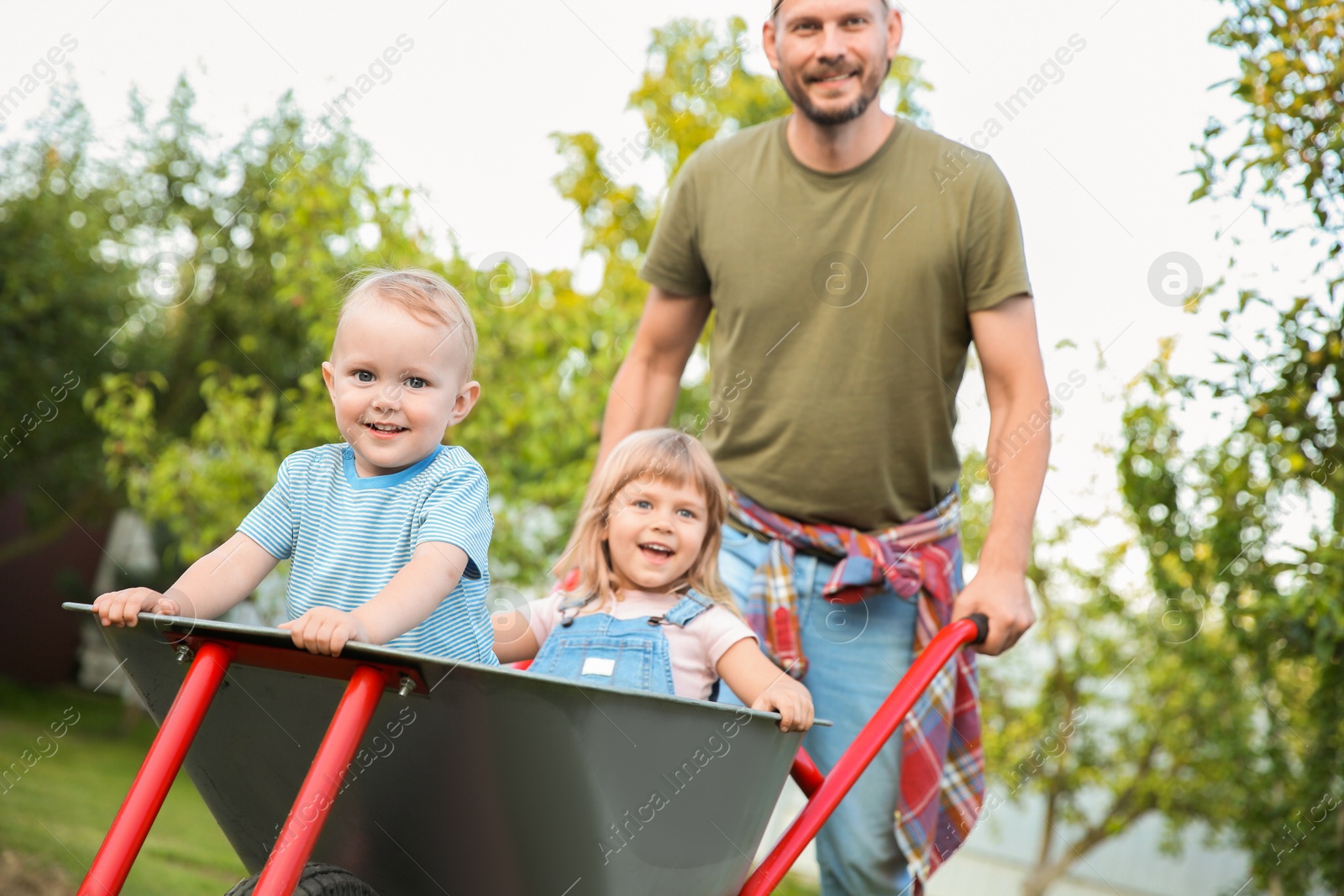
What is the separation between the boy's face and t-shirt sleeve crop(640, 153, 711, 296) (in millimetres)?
953

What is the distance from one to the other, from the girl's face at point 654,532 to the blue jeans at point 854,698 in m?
0.25

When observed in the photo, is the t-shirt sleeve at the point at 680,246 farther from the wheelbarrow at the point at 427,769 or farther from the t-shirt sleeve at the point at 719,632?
the wheelbarrow at the point at 427,769

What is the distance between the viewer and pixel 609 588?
2174 mm

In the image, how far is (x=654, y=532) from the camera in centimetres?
213

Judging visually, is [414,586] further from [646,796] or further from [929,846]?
[929,846]

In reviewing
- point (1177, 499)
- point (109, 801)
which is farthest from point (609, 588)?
point (109, 801)

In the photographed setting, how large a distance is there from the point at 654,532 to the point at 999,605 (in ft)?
1.98

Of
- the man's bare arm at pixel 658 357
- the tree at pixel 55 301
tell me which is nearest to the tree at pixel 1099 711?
the man's bare arm at pixel 658 357

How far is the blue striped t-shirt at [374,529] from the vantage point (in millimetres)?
1678

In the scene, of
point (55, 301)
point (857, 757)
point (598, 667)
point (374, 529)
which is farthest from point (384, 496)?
point (55, 301)

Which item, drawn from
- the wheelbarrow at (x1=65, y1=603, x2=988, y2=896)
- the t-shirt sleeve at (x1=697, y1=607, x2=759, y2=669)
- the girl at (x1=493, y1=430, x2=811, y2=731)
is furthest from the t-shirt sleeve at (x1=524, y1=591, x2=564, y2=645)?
the wheelbarrow at (x1=65, y1=603, x2=988, y2=896)

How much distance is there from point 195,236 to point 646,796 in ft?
30.7

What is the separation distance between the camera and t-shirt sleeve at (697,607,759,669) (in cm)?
201

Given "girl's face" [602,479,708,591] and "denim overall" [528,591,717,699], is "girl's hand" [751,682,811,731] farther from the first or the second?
"girl's face" [602,479,708,591]
